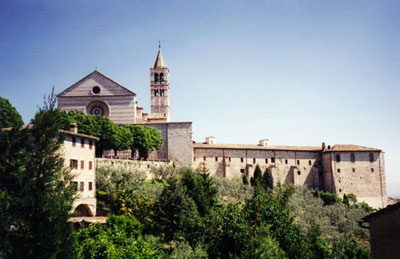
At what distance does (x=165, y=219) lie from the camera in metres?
23.4

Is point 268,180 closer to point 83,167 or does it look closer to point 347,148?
point 347,148

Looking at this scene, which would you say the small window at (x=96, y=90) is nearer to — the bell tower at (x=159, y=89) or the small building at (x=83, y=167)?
the bell tower at (x=159, y=89)

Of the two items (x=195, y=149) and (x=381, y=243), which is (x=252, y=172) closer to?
(x=195, y=149)

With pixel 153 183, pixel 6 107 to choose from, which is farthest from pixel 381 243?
pixel 6 107

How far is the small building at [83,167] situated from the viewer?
84.1ft

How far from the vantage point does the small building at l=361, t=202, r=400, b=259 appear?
13000mm

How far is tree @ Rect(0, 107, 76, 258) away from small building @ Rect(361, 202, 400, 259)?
456 inches

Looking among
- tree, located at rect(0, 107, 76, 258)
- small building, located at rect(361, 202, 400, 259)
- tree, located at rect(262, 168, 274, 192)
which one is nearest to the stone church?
tree, located at rect(262, 168, 274, 192)

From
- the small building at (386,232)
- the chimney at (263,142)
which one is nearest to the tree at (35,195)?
the small building at (386,232)

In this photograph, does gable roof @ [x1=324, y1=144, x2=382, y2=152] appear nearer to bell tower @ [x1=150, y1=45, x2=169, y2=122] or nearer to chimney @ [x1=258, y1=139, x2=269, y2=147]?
chimney @ [x1=258, y1=139, x2=269, y2=147]

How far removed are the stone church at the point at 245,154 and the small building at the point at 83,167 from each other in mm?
22574

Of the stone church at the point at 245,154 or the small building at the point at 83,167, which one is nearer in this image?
the small building at the point at 83,167

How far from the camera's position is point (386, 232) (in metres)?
13.5

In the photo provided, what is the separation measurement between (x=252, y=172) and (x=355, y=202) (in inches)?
623
